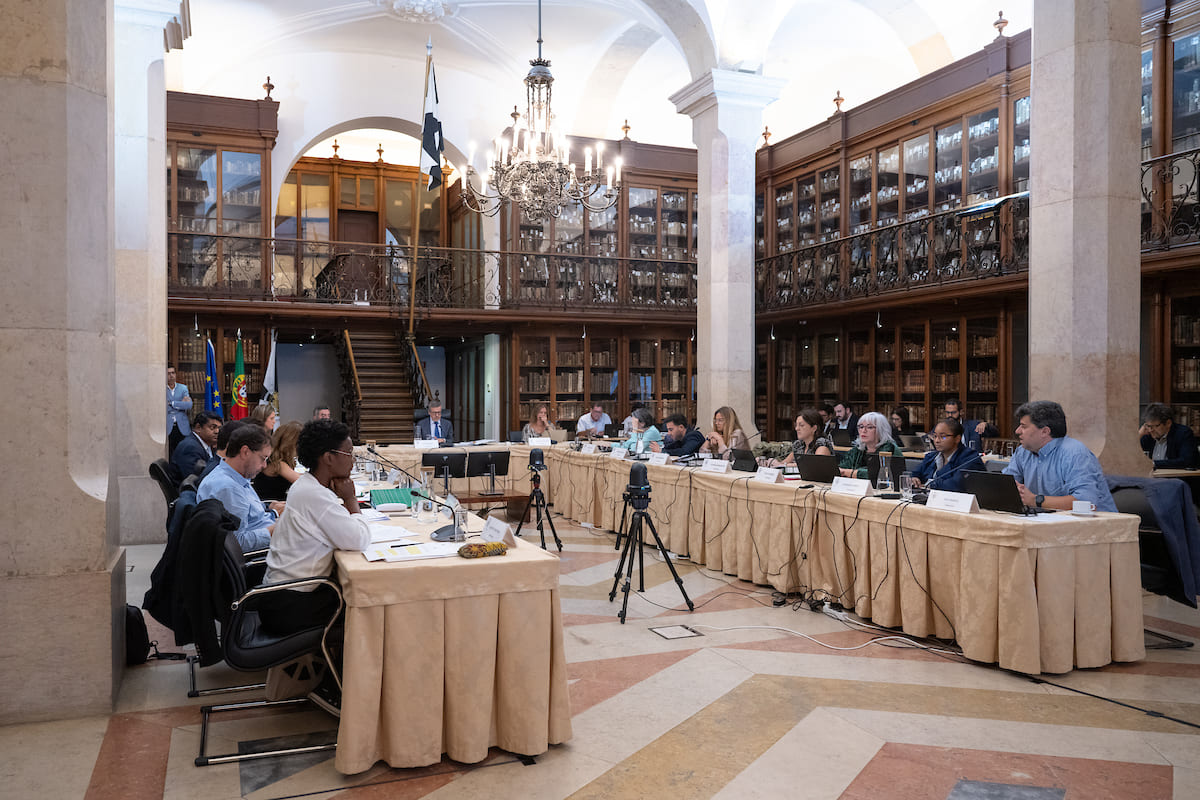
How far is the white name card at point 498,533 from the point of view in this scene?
11.4 feet

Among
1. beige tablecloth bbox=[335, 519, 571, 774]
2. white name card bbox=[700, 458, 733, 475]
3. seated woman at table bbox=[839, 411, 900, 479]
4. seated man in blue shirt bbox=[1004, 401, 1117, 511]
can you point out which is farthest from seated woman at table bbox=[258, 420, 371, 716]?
seated woman at table bbox=[839, 411, 900, 479]

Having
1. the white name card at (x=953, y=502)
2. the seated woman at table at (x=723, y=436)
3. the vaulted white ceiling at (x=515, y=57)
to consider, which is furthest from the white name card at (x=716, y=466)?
Answer: the vaulted white ceiling at (x=515, y=57)

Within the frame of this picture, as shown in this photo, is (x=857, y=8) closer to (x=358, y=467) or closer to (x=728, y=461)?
(x=728, y=461)

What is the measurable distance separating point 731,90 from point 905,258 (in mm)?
3433

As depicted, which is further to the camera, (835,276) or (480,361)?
(480,361)

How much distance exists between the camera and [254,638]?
339cm

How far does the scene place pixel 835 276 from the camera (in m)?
12.8

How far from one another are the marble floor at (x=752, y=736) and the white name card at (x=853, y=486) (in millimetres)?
879

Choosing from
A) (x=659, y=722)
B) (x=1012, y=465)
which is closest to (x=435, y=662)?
(x=659, y=722)

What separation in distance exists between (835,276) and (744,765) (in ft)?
34.5

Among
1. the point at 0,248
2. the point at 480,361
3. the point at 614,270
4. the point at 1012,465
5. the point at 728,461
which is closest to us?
the point at 0,248

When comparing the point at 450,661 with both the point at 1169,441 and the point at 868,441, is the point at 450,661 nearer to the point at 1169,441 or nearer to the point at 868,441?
the point at 868,441

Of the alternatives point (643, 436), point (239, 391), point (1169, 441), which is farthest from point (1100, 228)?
point (239, 391)

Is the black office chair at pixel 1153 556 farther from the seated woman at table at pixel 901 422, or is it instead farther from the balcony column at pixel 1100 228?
the seated woman at table at pixel 901 422
